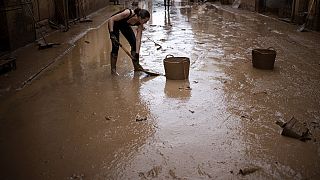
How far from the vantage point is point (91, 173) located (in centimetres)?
373

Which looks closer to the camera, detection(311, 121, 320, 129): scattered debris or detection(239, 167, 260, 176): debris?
detection(239, 167, 260, 176): debris

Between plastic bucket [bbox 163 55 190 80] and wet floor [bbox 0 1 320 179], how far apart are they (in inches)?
7.0

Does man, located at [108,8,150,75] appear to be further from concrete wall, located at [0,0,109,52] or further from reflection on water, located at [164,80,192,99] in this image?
concrete wall, located at [0,0,109,52]

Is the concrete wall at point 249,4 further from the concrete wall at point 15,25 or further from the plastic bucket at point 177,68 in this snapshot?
the plastic bucket at point 177,68

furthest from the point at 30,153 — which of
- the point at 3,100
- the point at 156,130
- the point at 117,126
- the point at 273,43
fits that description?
the point at 273,43

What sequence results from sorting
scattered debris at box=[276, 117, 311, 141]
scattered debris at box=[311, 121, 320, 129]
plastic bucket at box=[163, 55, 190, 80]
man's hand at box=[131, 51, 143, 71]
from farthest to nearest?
man's hand at box=[131, 51, 143, 71], plastic bucket at box=[163, 55, 190, 80], scattered debris at box=[311, 121, 320, 129], scattered debris at box=[276, 117, 311, 141]

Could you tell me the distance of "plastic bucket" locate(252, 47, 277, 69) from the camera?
7598 mm

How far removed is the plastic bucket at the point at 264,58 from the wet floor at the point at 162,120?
0.68 ft

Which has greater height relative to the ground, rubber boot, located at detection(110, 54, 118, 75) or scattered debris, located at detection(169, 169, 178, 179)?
rubber boot, located at detection(110, 54, 118, 75)

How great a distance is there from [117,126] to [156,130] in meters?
0.56

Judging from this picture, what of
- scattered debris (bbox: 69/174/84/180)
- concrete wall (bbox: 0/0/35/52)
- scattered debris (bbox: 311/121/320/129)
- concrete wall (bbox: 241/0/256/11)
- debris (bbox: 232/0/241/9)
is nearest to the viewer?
scattered debris (bbox: 69/174/84/180)

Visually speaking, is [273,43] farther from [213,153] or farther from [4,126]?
[4,126]

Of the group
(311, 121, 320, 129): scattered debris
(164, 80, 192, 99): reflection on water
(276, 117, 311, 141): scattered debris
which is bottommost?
(311, 121, 320, 129): scattered debris

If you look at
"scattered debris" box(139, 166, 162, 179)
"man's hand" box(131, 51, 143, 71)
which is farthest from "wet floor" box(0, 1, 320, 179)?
"man's hand" box(131, 51, 143, 71)
